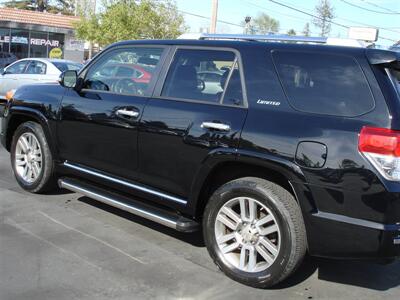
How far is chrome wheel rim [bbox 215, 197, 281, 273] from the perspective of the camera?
3781 millimetres

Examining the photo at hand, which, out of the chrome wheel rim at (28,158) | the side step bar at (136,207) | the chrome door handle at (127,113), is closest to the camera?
the side step bar at (136,207)

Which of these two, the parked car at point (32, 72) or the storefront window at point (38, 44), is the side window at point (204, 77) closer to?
the parked car at point (32, 72)

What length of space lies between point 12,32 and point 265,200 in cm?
3116

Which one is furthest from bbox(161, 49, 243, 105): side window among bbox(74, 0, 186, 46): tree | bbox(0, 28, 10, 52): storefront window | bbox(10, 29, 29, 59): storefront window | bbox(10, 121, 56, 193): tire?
bbox(10, 29, 29, 59): storefront window

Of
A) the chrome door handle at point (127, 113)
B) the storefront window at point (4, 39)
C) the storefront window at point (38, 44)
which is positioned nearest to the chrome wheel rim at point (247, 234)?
the chrome door handle at point (127, 113)

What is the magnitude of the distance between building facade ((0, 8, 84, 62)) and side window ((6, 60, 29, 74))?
1597 cm

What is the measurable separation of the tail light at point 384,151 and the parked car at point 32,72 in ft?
35.7

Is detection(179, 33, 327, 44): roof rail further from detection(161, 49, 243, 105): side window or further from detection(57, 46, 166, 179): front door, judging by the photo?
detection(57, 46, 166, 179): front door

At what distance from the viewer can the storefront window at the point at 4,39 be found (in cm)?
3112

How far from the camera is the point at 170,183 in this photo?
431 cm

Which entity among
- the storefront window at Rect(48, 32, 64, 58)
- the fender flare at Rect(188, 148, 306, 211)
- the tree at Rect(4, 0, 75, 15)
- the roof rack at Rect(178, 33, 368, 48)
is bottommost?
the fender flare at Rect(188, 148, 306, 211)

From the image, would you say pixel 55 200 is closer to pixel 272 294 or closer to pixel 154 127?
pixel 154 127

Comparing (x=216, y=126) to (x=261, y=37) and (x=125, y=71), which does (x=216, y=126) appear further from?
(x=125, y=71)

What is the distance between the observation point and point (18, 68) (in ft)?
46.8
